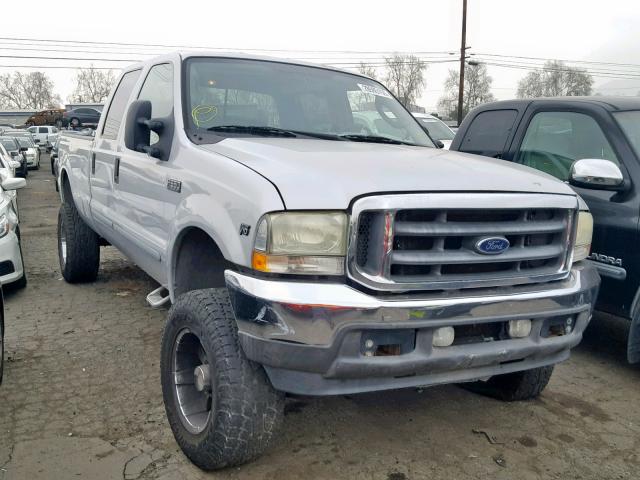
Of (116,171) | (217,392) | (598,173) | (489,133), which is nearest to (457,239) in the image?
(217,392)

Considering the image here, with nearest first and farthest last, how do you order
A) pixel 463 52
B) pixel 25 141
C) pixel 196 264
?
pixel 196 264 → pixel 25 141 → pixel 463 52

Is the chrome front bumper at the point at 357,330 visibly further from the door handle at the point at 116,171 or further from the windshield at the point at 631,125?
the door handle at the point at 116,171

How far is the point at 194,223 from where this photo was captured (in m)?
3.08

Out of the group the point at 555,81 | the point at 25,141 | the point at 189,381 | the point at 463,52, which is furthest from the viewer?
the point at 555,81

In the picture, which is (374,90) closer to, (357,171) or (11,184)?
(357,171)

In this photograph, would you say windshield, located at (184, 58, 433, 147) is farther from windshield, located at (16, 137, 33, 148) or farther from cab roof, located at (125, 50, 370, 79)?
windshield, located at (16, 137, 33, 148)

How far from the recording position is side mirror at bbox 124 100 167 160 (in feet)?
11.9

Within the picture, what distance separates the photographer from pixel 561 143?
4.77 metres

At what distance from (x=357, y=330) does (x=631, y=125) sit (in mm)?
3041

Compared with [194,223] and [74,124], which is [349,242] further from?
[74,124]

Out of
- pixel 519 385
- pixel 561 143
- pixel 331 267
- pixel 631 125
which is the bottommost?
pixel 519 385

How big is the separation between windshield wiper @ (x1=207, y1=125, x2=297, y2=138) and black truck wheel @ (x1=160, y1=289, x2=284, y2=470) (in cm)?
106

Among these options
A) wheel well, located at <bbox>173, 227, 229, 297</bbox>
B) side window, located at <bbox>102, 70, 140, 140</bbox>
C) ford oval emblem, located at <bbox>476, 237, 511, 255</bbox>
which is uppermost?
side window, located at <bbox>102, 70, 140, 140</bbox>

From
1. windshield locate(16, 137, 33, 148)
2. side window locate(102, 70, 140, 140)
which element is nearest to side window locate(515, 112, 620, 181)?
side window locate(102, 70, 140, 140)
